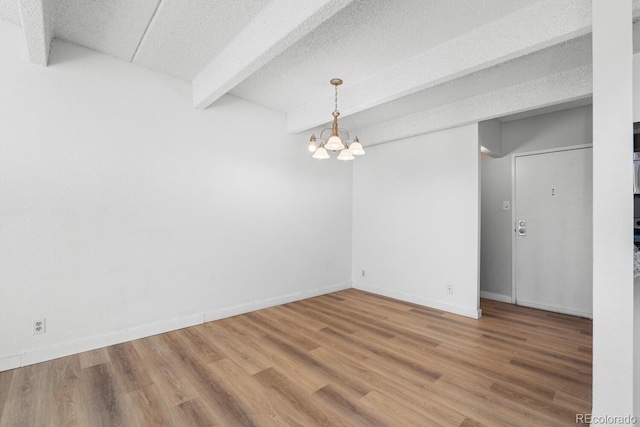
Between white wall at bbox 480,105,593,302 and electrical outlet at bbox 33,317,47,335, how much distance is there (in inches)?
221

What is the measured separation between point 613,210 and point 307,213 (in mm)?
3567

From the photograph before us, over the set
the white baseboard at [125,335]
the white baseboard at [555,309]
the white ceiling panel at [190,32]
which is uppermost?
the white ceiling panel at [190,32]

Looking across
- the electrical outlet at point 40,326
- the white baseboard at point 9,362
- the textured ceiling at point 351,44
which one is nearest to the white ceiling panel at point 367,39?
the textured ceiling at point 351,44

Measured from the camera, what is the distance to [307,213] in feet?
15.4

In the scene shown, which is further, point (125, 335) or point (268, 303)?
point (268, 303)

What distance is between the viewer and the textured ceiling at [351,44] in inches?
83.1

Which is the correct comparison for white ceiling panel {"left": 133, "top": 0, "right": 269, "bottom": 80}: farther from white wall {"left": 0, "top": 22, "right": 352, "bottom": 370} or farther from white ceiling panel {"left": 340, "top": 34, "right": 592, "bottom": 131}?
white ceiling panel {"left": 340, "top": 34, "right": 592, "bottom": 131}

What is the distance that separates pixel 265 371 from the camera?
8.18 ft

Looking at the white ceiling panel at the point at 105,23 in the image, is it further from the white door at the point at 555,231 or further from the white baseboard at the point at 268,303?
the white door at the point at 555,231

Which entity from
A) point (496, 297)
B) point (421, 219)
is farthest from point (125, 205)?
point (496, 297)

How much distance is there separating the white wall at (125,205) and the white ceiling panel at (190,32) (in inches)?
14.3

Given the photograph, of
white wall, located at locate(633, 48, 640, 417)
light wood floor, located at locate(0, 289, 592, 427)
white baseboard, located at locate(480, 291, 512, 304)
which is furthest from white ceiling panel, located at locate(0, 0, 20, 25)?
white baseboard, located at locate(480, 291, 512, 304)

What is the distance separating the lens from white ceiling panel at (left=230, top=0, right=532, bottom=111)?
2.18 meters

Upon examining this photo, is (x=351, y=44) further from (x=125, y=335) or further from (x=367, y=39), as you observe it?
(x=125, y=335)
